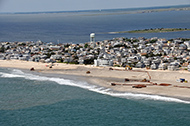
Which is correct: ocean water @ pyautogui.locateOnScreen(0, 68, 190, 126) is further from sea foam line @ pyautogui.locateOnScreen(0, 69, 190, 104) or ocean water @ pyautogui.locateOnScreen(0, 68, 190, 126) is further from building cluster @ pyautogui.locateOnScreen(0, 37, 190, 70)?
building cluster @ pyautogui.locateOnScreen(0, 37, 190, 70)

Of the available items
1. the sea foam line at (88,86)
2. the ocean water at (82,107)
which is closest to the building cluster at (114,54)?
the sea foam line at (88,86)

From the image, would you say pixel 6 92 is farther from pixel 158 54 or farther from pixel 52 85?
pixel 158 54

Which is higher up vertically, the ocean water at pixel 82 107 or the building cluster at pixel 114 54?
the building cluster at pixel 114 54

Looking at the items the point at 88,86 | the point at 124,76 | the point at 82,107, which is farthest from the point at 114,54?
the point at 82,107

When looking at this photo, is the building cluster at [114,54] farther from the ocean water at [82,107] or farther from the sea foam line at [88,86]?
the ocean water at [82,107]

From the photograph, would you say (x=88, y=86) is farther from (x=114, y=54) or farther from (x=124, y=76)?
(x=114, y=54)

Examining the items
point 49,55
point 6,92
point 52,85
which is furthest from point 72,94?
point 49,55
